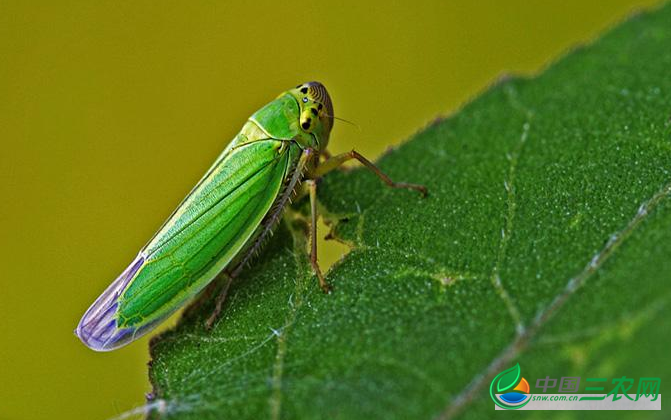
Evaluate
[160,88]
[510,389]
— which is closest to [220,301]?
[510,389]

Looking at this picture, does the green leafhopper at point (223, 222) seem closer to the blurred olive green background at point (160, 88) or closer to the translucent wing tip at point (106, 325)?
the translucent wing tip at point (106, 325)

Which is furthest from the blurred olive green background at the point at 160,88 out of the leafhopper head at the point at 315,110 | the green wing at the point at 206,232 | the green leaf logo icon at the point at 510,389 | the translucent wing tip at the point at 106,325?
the green leaf logo icon at the point at 510,389

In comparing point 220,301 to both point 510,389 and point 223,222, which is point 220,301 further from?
point 510,389

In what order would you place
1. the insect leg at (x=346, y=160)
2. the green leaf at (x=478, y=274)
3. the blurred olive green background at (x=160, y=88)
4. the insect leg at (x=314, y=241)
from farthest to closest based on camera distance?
the blurred olive green background at (x=160, y=88) → the insect leg at (x=346, y=160) → the insect leg at (x=314, y=241) → the green leaf at (x=478, y=274)

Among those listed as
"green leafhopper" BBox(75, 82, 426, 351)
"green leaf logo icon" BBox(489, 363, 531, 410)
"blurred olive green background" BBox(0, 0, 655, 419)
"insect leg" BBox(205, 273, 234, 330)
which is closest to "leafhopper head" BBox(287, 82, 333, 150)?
"green leafhopper" BBox(75, 82, 426, 351)

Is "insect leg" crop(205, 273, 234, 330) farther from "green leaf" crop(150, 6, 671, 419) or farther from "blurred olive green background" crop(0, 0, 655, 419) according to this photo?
"blurred olive green background" crop(0, 0, 655, 419)
